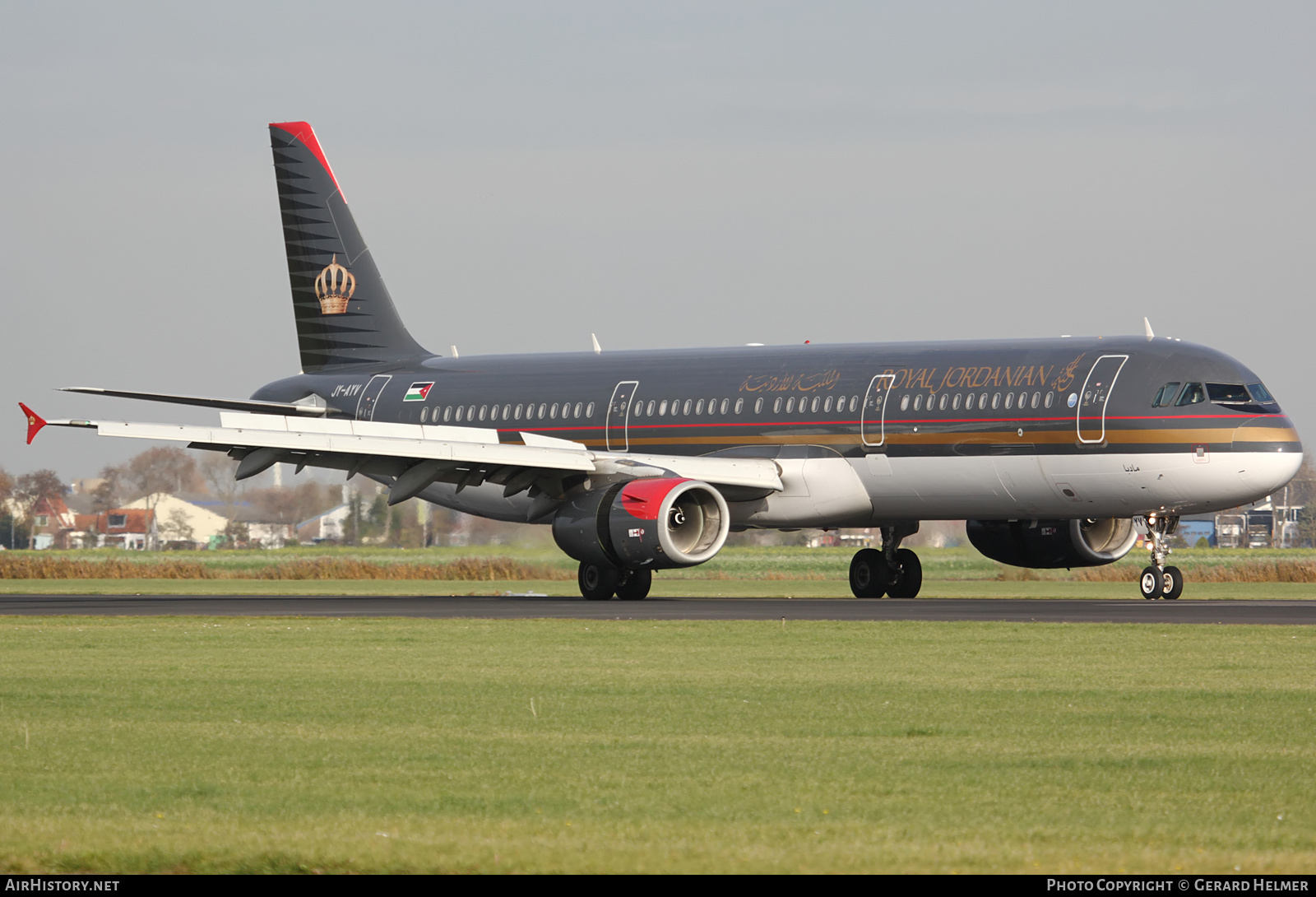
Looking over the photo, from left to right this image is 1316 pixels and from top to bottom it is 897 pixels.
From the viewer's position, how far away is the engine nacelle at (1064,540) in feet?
110

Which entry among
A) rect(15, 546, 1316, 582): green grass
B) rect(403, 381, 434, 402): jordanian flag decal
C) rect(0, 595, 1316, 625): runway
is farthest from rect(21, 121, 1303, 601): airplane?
rect(15, 546, 1316, 582): green grass

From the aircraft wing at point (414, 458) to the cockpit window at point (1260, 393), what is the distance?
327 inches

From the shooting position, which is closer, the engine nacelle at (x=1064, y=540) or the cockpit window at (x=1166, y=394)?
the cockpit window at (x=1166, y=394)

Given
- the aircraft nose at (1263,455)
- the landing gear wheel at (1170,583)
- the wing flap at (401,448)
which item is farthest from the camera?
the wing flap at (401,448)

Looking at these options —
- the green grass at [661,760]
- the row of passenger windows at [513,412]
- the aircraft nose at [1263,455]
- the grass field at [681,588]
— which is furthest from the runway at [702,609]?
the green grass at [661,760]

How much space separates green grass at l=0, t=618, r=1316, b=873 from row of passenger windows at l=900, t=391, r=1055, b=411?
1197cm

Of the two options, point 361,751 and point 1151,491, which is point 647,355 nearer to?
point 1151,491

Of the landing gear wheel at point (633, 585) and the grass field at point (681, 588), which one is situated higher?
the landing gear wheel at point (633, 585)

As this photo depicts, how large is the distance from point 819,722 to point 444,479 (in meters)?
21.8

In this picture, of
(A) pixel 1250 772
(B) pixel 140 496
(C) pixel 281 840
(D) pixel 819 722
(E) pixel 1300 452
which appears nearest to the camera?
(C) pixel 281 840

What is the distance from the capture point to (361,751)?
1096 cm

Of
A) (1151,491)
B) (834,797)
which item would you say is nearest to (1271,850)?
(834,797)

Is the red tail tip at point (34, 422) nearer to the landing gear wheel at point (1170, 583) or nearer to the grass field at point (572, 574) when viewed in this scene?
the grass field at point (572, 574)
